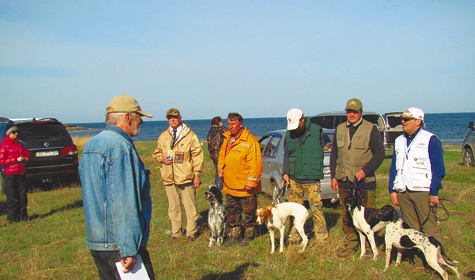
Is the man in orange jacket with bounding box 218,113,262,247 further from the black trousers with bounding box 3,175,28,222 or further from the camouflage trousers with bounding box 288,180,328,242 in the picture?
the black trousers with bounding box 3,175,28,222

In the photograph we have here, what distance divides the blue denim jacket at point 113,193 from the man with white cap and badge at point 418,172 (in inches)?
131

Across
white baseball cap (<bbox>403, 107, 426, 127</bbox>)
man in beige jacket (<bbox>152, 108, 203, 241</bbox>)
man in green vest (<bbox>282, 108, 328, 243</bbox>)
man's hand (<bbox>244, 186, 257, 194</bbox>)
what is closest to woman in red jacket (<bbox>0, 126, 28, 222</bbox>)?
man in beige jacket (<bbox>152, 108, 203, 241</bbox>)

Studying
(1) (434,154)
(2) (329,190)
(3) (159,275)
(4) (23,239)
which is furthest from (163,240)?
(1) (434,154)

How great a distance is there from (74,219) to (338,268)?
5581 millimetres

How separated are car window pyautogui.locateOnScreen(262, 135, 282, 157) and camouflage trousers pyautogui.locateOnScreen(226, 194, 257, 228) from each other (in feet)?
7.68

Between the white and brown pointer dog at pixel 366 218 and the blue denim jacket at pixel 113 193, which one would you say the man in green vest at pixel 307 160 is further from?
the blue denim jacket at pixel 113 193

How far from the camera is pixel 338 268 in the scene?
169 inches

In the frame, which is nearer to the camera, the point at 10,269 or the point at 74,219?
the point at 10,269

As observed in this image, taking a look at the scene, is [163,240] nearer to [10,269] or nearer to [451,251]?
[10,269]

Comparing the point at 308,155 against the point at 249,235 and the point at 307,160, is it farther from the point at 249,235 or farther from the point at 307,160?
the point at 249,235

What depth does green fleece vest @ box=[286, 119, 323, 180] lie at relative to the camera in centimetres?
504

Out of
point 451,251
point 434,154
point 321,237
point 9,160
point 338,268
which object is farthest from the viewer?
point 9,160

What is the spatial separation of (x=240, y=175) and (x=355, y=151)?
1.76 metres

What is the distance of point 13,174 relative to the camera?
22.3ft
